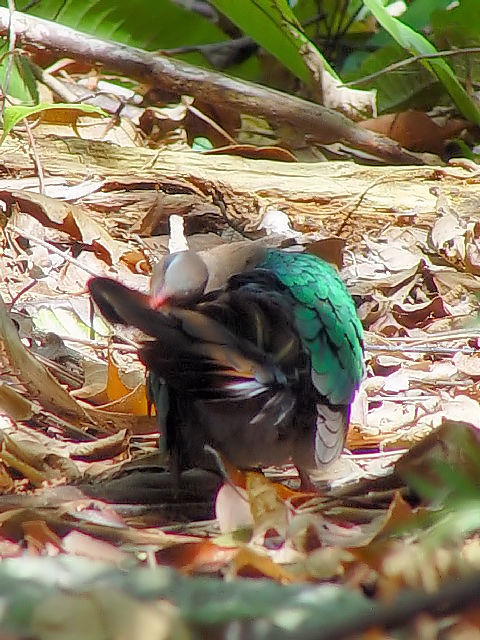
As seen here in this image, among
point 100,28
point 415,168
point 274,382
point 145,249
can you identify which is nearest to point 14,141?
point 145,249

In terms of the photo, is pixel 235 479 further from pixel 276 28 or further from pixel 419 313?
pixel 276 28

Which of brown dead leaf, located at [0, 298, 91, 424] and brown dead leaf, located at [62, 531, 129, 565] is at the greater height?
brown dead leaf, located at [62, 531, 129, 565]

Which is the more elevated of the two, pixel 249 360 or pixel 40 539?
pixel 249 360

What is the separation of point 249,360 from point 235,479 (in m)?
0.35

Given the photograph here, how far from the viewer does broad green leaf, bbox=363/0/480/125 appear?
4812 millimetres

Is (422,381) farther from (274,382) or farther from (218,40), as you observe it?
(218,40)

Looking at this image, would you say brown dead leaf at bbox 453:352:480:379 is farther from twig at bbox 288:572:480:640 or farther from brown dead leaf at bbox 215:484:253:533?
twig at bbox 288:572:480:640

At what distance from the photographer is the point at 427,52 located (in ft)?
16.2

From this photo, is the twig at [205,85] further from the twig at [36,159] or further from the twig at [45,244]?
the twig at [45,244]

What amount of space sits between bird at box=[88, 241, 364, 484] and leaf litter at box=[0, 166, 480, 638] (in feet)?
0.37

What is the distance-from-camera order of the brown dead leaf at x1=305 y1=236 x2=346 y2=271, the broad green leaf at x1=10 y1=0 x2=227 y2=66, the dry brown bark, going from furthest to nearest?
the broad green leaf at x1=10 y1=0 x2=227 y2=66, the dry brown bark, the brown dead leaf at x1=305 y1=236 x2=346 y2=271

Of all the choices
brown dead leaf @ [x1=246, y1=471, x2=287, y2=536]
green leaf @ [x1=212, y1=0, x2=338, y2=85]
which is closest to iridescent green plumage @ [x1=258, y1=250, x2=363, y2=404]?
brown dead leaf @ [x1=246, y1=471, x2=287, y2=536]

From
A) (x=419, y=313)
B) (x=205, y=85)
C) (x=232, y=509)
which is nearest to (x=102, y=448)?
(x=232, y=509)

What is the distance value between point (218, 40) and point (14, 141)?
6.62ft
